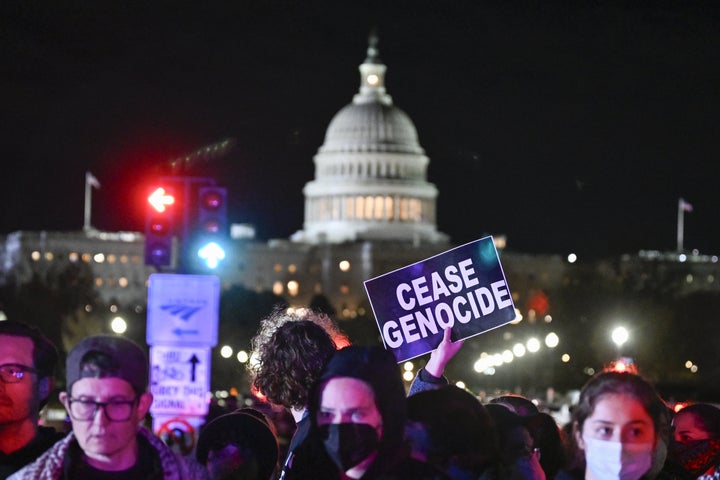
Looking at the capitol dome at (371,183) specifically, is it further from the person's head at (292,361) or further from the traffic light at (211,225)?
the person's head at (292,361)

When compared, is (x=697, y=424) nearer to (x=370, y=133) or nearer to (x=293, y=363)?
(x=293, y=363)

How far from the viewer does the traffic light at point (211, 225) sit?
1767 centimetres

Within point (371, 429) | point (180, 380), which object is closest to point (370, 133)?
point (180, 380)

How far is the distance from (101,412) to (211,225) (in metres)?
12.1

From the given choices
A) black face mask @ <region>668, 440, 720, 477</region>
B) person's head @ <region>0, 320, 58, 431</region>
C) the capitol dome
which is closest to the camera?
person's head @ <region>0, 320, 58, 431</region>

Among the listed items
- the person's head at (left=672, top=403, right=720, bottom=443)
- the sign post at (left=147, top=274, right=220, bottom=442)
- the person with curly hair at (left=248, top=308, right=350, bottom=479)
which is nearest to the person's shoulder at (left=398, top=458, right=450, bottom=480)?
the person with curly hair at (left=248, top=308, right=350, bottom=479)

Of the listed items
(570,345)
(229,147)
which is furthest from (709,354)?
(229,147)

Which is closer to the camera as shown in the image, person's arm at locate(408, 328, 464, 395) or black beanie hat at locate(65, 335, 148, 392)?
black beanie hat at locate(65, 335, 148, 392)

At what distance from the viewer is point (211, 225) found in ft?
58.7

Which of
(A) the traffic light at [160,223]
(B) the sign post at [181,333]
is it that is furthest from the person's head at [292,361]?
(A) the traffic light at [160,223]

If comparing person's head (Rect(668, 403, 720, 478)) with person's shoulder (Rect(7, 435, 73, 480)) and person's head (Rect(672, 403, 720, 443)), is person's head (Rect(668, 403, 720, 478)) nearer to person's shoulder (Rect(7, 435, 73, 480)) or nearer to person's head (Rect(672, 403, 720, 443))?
person's head (Rect(672, 403, 720, 443))

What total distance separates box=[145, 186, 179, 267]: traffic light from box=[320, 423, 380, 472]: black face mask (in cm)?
1228

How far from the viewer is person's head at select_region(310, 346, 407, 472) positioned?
5809 millimetres

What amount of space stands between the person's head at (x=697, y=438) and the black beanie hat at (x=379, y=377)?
2029 mm
